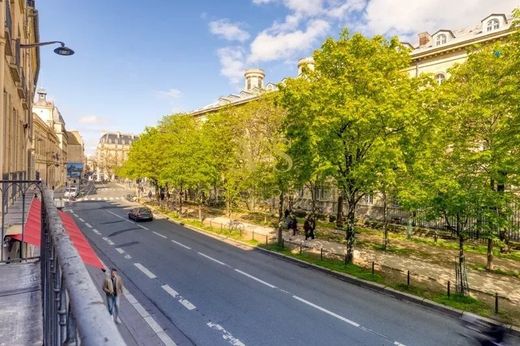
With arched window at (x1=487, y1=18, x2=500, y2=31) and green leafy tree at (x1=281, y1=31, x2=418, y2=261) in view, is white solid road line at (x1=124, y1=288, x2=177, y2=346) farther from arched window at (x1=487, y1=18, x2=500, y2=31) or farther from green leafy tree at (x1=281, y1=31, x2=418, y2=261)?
arched window at (x1=487, y1=18, x2=500, y2=31)

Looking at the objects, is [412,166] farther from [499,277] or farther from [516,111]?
[499,277]

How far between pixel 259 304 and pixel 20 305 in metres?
11.6

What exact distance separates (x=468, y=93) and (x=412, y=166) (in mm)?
5852

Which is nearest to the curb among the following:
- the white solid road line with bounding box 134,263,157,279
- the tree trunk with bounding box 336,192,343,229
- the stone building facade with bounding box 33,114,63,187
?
the white solid road line with bounding box 134,263,157,279

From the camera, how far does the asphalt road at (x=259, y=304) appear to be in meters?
12.0

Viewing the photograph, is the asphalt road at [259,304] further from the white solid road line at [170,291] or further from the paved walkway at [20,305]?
the paved walkway at [20,305]

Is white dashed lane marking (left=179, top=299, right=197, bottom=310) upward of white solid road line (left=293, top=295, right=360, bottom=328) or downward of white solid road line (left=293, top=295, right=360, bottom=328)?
upward

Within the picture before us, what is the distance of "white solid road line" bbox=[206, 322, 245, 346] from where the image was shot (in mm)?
11344

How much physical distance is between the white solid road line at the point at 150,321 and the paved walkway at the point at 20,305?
22.5 ft

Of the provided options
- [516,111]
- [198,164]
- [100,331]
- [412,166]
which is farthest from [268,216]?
[100,331]

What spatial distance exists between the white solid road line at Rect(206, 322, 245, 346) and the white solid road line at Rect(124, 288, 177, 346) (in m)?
1.59

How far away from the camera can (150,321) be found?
12945mm

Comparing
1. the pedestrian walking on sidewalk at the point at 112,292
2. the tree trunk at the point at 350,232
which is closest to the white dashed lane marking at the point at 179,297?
the pedestrian walking on sidewalk at the point at 112,292

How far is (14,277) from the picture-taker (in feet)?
17.0
